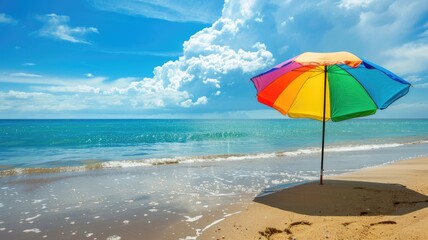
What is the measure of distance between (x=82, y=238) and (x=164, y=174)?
6.08 meters

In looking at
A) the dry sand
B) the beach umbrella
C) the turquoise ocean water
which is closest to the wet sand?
the dry sand

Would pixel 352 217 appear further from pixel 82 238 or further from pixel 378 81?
pixel 82 238

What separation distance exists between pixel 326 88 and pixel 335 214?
3154 millimetres

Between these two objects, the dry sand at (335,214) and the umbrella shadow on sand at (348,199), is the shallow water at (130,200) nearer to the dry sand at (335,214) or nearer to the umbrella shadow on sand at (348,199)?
the dry sand at (335,214)

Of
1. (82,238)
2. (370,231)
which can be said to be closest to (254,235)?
(370,231)

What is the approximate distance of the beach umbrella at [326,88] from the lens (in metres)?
6.39

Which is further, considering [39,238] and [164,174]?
[164,174]

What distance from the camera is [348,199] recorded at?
19.9 feet

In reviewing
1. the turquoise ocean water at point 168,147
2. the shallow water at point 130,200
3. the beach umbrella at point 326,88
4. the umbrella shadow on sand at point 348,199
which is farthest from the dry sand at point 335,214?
the turquoise ocean water at point 168,147

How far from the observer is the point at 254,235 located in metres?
4.58

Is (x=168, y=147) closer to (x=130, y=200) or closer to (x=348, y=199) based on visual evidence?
(x=130, y=200)

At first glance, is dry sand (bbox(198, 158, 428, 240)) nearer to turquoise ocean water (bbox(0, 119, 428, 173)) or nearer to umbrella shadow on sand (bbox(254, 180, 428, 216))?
umbrella shadow on sand (bbox(254, 180, 428, 216))

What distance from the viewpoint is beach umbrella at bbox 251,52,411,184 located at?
639 cm

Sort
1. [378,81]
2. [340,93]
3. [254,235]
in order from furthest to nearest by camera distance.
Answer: [340,93], [378,81], [254,235]
